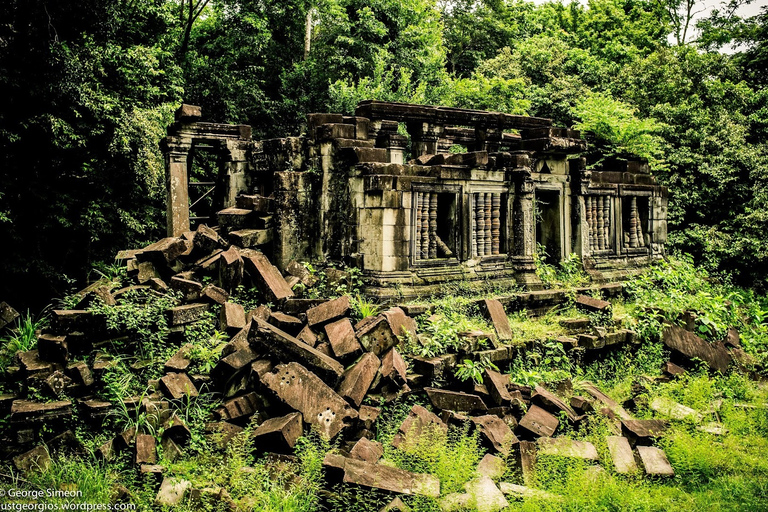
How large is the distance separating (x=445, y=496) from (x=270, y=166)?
6.72 m

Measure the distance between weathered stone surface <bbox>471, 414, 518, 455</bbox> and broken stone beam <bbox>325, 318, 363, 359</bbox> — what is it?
1569 millimetres

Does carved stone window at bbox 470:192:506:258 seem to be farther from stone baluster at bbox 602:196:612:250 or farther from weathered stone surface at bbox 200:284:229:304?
weathered stone surface at bbox 200:284:229:304

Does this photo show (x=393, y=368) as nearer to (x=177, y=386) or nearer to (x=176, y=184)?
(x=177, y=386)

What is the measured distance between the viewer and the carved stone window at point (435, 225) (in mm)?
8688

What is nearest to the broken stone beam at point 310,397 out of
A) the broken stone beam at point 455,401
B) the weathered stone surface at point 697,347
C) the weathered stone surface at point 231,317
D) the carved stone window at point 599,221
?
the broken stone beam at point 455,401

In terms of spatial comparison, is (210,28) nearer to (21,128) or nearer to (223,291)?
(21,128)

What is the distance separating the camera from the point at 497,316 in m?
8.22

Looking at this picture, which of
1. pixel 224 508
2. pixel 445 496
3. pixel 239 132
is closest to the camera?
pixel 224 508

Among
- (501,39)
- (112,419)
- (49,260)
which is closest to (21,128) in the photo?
(49,260)

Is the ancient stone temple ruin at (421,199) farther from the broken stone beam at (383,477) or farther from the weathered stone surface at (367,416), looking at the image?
the broken stone beam at (383,477)

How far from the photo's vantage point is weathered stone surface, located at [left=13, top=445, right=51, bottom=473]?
17.7 feet

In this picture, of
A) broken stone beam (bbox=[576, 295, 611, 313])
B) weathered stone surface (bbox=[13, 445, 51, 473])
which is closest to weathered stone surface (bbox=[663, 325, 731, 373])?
broken stone beam (bbox=[576, 295, 611, 313])

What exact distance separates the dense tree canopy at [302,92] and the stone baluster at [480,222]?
6560 mm

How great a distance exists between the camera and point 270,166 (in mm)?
10016
